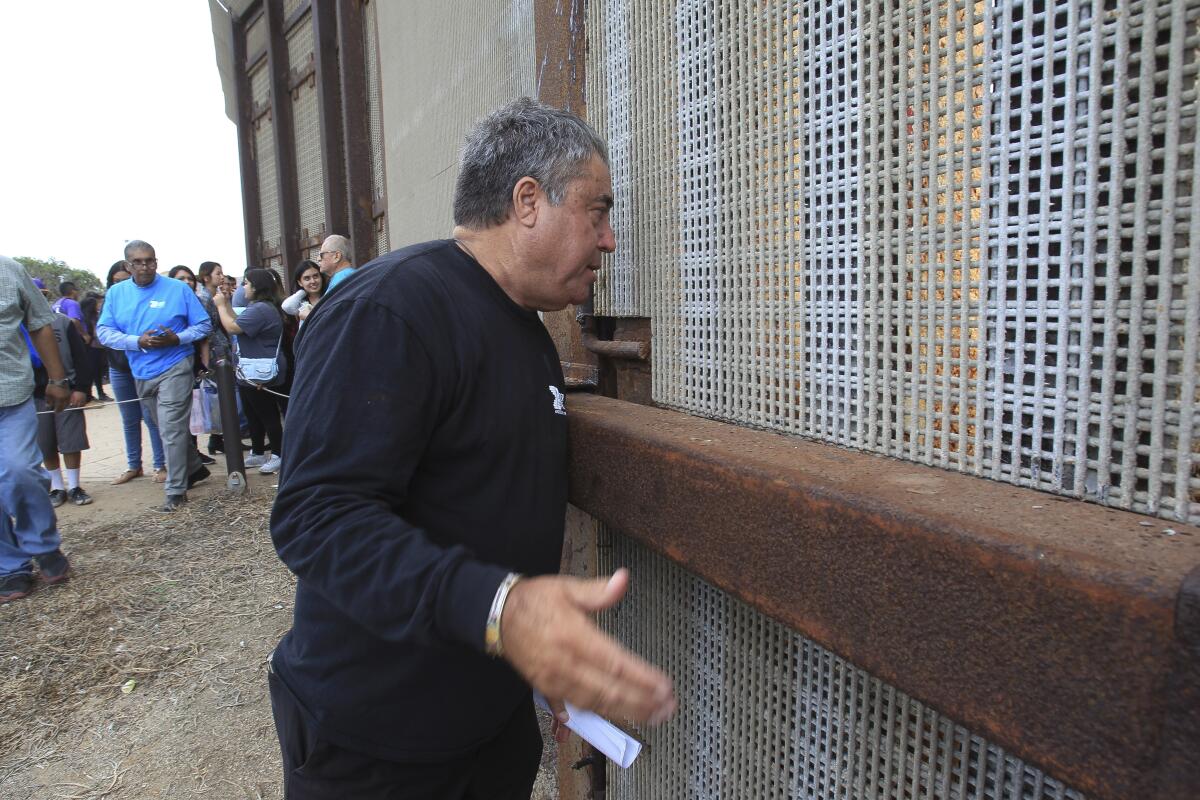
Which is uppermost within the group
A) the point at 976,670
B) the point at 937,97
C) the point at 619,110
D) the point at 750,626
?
the point at 619,110

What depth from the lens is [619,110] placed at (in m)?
1.95

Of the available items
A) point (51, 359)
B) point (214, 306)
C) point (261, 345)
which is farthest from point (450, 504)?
point (214, 306)

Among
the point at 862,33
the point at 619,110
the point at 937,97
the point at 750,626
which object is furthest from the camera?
the point at 619,110

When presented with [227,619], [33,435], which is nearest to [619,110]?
[227,619]

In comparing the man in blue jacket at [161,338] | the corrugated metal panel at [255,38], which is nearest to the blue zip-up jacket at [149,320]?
the man in blue jacket at [161,338]

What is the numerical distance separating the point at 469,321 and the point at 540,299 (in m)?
0.26

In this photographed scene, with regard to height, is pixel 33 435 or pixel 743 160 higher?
pixel 743 160

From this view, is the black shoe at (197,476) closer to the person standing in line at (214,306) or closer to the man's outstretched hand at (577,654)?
the person standing in line at (214,306)

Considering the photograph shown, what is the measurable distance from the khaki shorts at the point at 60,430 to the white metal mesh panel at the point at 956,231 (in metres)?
6.64

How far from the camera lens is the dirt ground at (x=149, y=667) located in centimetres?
291

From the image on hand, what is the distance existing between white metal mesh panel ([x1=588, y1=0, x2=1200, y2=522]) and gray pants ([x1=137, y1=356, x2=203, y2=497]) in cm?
562

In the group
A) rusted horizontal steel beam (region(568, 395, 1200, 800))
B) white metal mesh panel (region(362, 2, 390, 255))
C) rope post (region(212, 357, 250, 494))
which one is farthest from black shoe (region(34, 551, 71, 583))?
rusted horizontal steel beam (region(568, 395, 1200, 800))

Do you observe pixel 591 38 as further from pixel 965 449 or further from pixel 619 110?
pixel 965 449

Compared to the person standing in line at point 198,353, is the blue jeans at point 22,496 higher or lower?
lower
